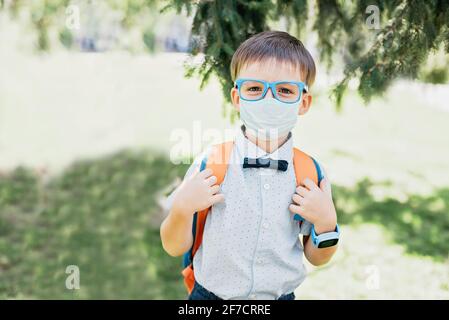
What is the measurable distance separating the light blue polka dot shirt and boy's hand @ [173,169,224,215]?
63 millimetres

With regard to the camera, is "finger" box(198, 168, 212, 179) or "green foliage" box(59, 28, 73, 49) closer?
"finger" box(198, 168, 212, 179)

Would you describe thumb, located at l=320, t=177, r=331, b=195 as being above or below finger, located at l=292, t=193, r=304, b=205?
above

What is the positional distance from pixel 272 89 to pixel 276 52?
0.14m

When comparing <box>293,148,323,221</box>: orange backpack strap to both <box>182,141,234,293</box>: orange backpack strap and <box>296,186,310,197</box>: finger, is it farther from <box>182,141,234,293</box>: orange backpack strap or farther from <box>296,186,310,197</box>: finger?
<box>182,141,234,293</box>: orange backpack strap

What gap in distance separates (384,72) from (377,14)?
38cm

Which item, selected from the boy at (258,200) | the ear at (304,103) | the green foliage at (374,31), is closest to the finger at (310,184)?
the boy at (258,200)

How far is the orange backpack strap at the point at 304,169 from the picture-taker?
2107 mm

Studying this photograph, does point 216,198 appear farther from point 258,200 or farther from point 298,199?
point 298,199

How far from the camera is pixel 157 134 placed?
8008mm

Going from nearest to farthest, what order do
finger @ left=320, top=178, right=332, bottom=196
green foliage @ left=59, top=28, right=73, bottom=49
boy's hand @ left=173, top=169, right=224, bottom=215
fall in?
boy's hand @ left=173, top=169, right=224, bottom=215 → finger @ left=320, top=178, right=332, bottom=196 → green foliage @ left=59, top=28, right=73, bottom=49

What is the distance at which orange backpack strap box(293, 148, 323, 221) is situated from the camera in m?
2.11

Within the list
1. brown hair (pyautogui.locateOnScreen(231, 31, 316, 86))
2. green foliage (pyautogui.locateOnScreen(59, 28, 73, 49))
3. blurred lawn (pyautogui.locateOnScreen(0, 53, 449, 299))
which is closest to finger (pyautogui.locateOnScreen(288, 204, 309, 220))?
brown hair (pyautogui.locateOnScreen(231, 31, 316, 86))
